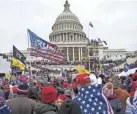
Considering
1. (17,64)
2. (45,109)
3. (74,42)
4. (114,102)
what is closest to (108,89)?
(114,102)

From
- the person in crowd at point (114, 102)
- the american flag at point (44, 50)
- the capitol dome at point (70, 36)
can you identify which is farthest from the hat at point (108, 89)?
the capitol dome at point (70, 36)

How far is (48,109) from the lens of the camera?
4.99 meters

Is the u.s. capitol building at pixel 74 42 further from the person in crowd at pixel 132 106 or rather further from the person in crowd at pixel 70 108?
the person in crowd at pixel 70 108

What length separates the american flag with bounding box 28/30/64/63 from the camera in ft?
75.2

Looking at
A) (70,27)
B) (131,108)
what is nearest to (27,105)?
(131,108)

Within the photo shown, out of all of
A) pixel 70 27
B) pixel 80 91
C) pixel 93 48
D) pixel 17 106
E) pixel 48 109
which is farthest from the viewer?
pixel 70 27

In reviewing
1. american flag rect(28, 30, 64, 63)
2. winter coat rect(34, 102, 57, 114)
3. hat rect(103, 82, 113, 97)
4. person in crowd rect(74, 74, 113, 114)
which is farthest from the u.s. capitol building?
winter coat rect(34, 102, 57, 114)

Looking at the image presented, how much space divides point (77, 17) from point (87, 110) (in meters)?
118

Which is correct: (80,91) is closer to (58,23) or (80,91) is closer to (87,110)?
(87,110)

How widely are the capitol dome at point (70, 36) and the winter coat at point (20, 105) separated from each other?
95.2m

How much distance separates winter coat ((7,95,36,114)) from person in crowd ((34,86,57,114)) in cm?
98

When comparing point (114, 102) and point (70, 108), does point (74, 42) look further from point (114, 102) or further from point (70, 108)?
point (70, 108)

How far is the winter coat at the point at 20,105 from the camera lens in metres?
6.09

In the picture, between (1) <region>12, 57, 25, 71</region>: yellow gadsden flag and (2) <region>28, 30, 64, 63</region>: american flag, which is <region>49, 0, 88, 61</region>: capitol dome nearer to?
(2) <region>28, 30, 64, 63</region>: american flag
